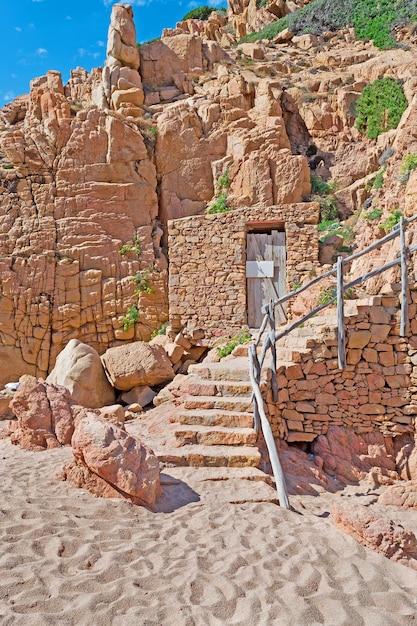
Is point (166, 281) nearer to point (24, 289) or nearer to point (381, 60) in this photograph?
point (24, 289)

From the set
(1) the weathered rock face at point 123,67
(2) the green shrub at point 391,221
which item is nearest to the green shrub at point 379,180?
(2) the green shrub at point 391,221

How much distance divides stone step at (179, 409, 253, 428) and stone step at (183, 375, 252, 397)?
0.52 metres

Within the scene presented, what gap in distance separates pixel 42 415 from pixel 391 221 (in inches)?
335

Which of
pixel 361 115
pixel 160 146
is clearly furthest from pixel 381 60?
pixel 160 146

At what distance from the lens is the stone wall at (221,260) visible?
10625 mm

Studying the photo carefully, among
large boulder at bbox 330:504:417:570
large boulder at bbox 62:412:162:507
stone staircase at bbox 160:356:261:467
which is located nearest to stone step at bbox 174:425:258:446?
stone staircase at bbox 160:356:261:467

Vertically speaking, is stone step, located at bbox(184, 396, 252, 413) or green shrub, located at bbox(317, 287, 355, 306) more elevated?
green shrub, located at bbox(317, 287, 355, 306)

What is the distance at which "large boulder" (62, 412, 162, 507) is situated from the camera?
4336mm

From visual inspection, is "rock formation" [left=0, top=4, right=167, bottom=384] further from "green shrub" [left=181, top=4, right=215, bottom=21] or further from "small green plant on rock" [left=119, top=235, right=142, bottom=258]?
"green shrub" [left=181, top=4, right=215, bottom=21]

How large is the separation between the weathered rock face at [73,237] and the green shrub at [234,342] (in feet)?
11.3

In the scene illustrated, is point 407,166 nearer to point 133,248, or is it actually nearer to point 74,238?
point 133,248

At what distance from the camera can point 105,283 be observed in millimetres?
13508

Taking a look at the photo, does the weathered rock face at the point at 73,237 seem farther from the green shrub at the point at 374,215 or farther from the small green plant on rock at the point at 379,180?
the small green plant on rock at the point at 379,180

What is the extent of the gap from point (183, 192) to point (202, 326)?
5.59 m
